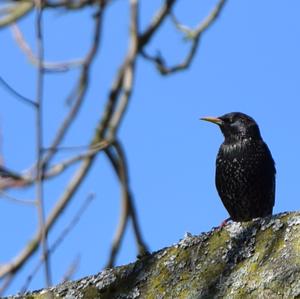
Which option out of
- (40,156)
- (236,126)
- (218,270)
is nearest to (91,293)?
(218,270)

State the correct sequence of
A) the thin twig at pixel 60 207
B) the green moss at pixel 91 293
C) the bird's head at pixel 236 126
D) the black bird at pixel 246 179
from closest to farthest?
the green moss at pixel 91 293 → the thin twig at pixel 60 207 → the black bird at pixel 246 179 → the bird's head at pixel 236 126

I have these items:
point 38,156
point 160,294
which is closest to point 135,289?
point 160,294

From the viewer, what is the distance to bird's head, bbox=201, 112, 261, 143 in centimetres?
675

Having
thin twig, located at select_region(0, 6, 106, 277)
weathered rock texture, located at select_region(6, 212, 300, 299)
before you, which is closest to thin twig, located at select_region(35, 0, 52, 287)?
weathered rock texture, located at select_region(6, 212, 300, 299)

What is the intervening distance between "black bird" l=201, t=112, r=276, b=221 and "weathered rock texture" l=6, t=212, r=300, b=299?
338 cm

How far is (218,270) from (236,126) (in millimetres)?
4256

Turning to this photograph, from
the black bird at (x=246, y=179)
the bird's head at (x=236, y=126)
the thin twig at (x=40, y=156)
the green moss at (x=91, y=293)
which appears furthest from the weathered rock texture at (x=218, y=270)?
the bird's head at (x=236, y=126)

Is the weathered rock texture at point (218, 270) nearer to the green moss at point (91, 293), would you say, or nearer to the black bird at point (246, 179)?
the green moss at point (91, 293)

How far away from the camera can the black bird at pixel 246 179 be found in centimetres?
625

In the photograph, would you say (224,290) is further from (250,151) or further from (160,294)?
(250,151)

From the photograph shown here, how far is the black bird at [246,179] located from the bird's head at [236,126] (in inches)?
5.0

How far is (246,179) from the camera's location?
20.5ft

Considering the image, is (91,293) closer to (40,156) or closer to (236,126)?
(40,156)

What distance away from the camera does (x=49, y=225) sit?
4.15 metres
